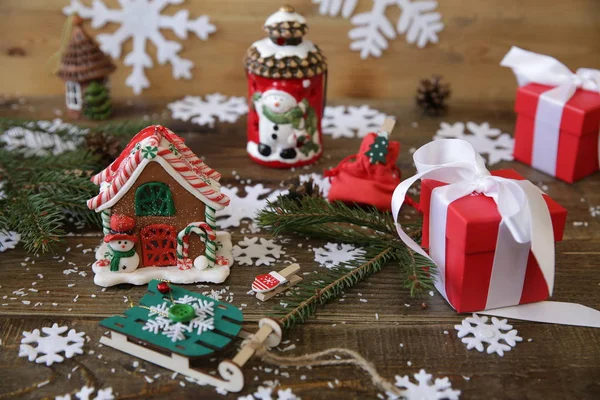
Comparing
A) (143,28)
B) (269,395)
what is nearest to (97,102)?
(143,28)

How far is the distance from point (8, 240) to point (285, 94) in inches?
21.4

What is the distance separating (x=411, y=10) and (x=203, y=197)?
0.84 m

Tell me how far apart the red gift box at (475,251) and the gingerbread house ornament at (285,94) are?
391mm

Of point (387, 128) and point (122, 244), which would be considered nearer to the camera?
point (122, 244)

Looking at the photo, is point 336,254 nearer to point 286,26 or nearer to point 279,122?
point 279,122

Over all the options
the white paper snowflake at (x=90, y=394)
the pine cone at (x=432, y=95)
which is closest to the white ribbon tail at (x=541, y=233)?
the white paper snowflake at (x=90, y=394)

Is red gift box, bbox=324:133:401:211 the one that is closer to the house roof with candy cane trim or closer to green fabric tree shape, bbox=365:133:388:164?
green fabric tree shape, bbox=365:133:388:164

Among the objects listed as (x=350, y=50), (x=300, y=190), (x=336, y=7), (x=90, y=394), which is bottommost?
(x=90, y=394)

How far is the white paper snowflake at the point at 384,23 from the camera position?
1586 mm

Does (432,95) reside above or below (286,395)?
above

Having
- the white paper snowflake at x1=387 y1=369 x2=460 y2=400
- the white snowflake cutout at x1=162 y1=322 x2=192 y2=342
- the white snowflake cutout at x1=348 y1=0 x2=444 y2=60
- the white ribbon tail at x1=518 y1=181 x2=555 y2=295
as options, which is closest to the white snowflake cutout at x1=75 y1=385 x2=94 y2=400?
the white snowflake cutout at x1=162 y1=322 x2=192 y2=342

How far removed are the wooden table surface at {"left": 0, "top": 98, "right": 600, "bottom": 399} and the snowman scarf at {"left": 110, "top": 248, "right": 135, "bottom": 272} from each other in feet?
0.12

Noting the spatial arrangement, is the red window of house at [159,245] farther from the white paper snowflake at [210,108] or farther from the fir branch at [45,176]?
the white paper snowflake at [210,108]

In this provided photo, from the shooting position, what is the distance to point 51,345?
910mm
